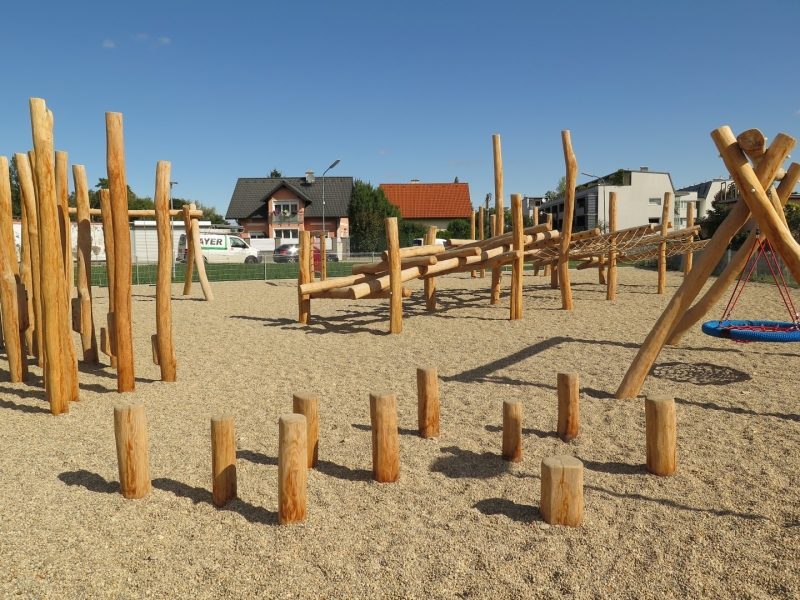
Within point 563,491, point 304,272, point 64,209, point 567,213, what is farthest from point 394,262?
point 563,491

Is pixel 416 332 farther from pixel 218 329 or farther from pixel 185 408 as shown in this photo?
pixel 185 408

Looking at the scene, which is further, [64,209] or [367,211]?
[367,211]

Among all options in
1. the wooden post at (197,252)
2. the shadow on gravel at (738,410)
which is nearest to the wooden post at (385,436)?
the shadow on gravel at (738,410)

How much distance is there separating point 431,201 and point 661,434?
54.4 metres

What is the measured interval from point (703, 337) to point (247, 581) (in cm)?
755

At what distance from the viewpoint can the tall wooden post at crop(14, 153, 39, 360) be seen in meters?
5.67

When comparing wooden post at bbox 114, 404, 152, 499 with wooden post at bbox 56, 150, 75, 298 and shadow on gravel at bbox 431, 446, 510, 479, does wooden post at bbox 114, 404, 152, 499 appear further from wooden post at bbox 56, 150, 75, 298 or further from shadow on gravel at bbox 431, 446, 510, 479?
wooden post at bbox 56, 150, 75, 298

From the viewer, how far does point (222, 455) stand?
10.8ft

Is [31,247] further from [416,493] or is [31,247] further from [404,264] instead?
[404,264]

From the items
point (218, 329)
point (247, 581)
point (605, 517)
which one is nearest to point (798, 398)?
point (605, 517)

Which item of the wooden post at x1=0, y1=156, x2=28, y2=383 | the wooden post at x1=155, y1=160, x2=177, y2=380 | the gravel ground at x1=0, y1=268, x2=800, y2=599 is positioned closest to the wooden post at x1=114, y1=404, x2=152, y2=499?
the gravel ground at x1=0, y1=268, x2=800, y2=599

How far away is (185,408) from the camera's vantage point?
5328 millimetres

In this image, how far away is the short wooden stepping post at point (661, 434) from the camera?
3.58 metres

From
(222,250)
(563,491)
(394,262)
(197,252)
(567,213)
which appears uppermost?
(567,213)
